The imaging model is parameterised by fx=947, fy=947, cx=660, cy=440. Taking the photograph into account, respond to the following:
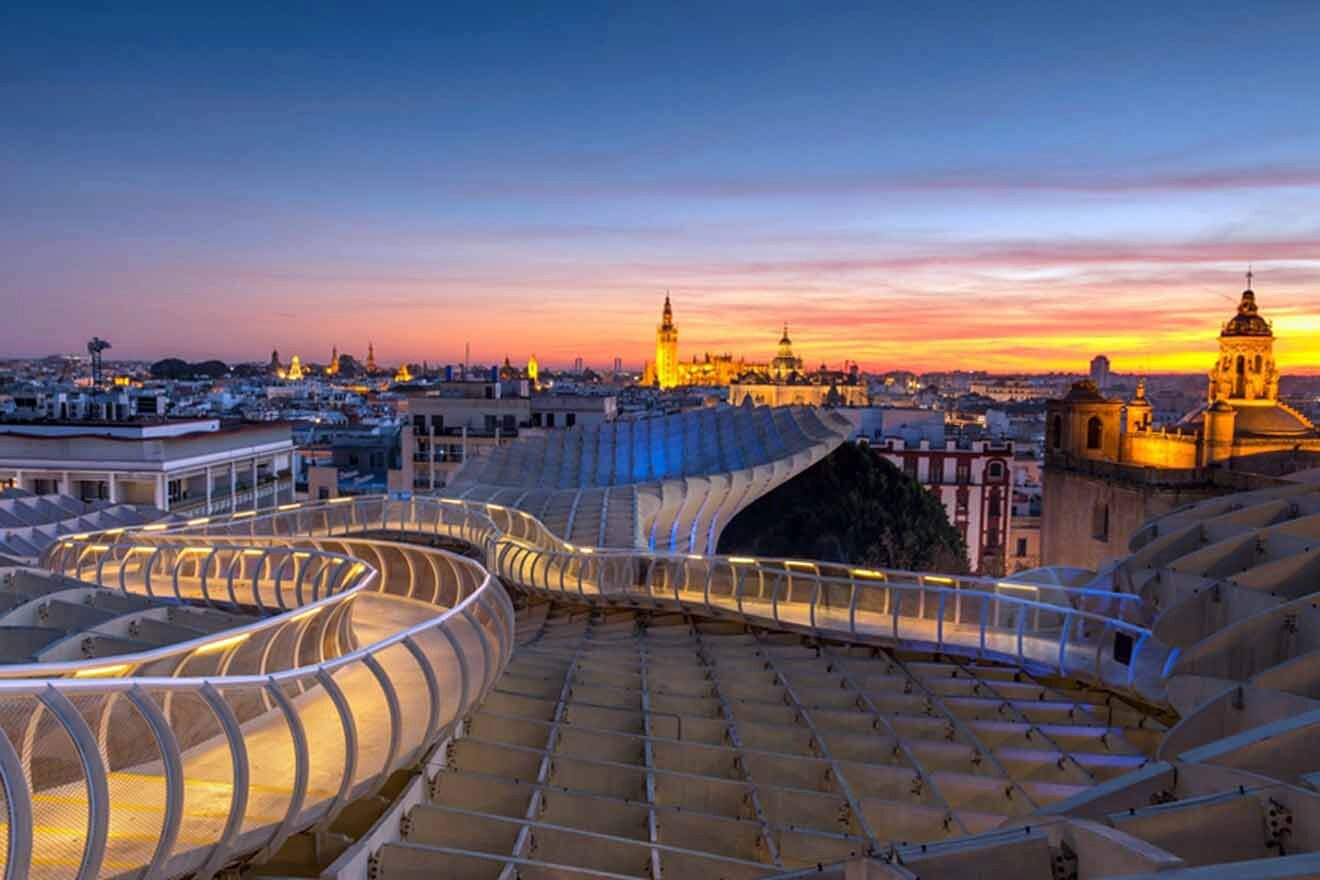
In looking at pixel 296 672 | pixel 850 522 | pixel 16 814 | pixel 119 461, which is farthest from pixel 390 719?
pixel 850 522

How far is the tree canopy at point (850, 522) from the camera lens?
36.0 metres

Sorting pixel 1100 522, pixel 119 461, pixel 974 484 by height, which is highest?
pixel 119 461

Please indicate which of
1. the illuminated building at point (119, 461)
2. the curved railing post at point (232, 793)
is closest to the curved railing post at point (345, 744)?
the curved railing post at point (232, 793)

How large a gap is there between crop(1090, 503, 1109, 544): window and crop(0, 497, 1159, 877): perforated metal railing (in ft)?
94.3

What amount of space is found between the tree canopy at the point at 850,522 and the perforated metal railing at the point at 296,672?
22.0 metres

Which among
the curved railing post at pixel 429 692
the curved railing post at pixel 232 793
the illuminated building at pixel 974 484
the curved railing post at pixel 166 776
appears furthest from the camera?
the illuminated building at pixel 974 484

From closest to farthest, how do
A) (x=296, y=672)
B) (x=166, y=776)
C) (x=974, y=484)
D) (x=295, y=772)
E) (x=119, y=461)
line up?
(x=166, y=776)
(x=295, y=772)
(x=296, y=672)
(x=119, y=461)
(x=974, y=484)

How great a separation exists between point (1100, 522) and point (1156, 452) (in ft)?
24.1

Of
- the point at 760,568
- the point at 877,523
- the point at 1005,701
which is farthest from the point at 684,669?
the point at 877,523

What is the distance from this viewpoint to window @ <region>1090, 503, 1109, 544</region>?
38.2 metres

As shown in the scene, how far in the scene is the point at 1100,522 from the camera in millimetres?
38656

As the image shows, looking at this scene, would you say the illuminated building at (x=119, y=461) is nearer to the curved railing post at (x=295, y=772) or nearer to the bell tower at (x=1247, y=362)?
the curved railing post at (x=295, y=772)

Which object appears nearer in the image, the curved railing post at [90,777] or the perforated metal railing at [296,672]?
the curved railing post at [90,777]

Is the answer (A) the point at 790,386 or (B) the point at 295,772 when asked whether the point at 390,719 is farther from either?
(A) the point at 790,386
